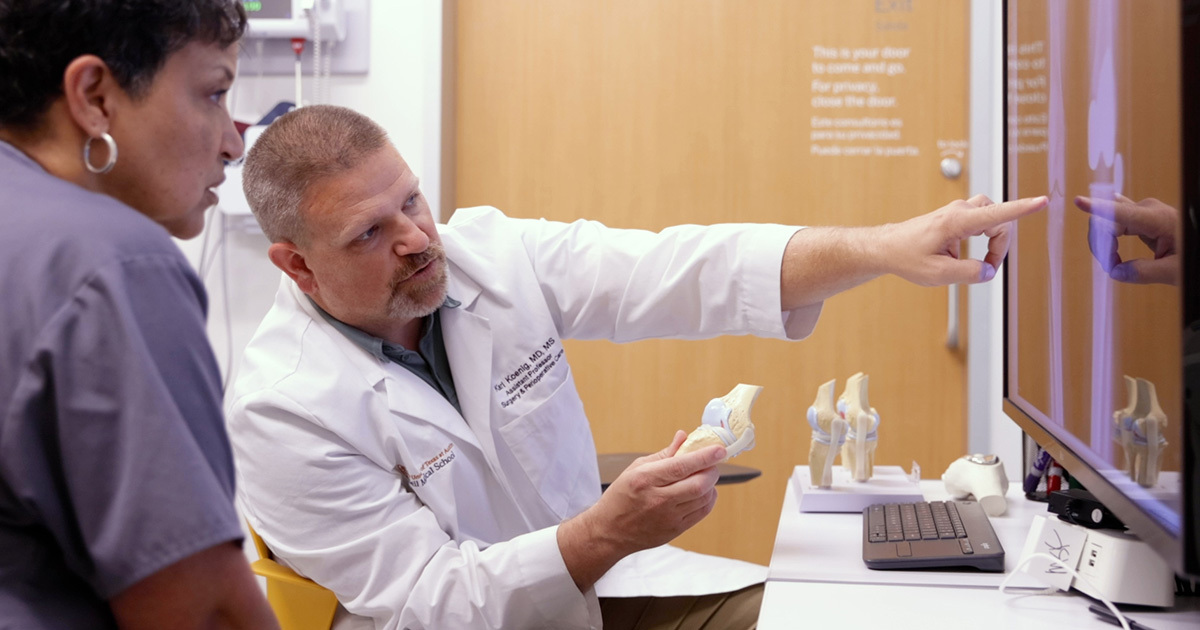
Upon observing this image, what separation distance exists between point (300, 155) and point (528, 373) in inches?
18.9

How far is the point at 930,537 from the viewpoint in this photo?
1231mm

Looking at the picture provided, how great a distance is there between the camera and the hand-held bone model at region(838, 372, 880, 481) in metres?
1.56

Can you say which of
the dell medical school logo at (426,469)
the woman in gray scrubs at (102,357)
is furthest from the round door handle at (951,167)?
the woman in gray scrubs at (102,357)

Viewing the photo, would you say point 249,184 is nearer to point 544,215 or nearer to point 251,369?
point 251,369

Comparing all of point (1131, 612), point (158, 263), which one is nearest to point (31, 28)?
point (158, 263)

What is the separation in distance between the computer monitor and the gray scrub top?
2.31ft

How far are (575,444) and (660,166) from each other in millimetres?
1350

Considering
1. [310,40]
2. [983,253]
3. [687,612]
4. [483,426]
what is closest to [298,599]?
[483,426]

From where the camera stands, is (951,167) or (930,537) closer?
(930,537)

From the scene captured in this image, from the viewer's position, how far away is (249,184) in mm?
1510

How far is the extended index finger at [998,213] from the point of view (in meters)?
1.15

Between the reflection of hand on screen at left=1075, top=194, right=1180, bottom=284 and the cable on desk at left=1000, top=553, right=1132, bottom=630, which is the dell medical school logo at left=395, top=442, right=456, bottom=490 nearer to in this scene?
the cable on desk at left=1000, top=553, right=1132, bottom=630

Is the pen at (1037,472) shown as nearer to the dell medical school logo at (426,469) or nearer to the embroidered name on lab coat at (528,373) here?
the embroidered name on lab coat at (528,373)

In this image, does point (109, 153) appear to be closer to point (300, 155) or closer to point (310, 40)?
point (300, 155)
